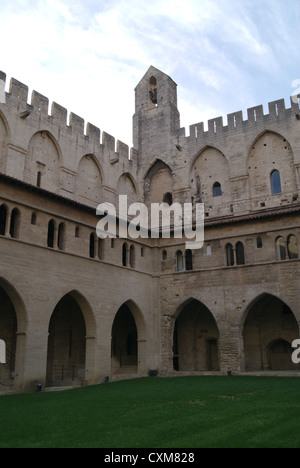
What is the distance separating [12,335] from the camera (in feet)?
69.7

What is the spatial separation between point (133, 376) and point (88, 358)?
393cm

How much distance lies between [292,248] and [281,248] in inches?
22.4

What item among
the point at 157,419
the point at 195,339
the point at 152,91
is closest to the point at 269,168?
the point at 195,339

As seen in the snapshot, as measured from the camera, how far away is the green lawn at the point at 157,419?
8.10 metres

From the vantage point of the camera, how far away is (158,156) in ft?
102

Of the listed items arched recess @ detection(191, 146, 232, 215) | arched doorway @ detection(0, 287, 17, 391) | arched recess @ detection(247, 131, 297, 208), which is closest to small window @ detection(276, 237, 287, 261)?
arched recess @ detection(247, 131, 297, 208)

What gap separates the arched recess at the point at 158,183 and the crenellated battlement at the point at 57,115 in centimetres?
175

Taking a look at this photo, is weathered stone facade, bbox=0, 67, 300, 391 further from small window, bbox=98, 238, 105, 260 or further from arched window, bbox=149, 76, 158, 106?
arched window, bbox=149, 76, 158, 106

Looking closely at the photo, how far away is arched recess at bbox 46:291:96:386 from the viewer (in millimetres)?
21922

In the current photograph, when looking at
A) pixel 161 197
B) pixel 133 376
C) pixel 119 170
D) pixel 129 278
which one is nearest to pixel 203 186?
pixel 161 197

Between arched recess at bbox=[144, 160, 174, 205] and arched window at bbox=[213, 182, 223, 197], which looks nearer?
arched window at bbox=[213, 182, 223, 197]

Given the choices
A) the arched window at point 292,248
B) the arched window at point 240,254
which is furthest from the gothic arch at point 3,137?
the arched window at point 292,248

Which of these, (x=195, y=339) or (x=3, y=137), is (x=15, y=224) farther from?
(x=195, y=339)

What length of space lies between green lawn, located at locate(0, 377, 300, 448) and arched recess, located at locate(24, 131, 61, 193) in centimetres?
1119
